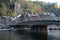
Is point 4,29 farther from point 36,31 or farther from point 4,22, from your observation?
point 36,31

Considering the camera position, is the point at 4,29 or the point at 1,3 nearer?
the point at 4,29

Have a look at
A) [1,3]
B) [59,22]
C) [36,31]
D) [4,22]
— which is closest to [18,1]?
[1,3]

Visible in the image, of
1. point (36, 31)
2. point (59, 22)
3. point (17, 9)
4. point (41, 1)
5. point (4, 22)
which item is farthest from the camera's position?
point (41, 1)

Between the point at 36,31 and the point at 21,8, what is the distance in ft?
83.8

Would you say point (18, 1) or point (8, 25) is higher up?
point (18, 1)

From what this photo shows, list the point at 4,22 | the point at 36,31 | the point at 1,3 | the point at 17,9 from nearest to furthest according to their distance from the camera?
1. the point at 36,31
2. the point at 4,22
3. the point at 1,3
4. the point at 17,9

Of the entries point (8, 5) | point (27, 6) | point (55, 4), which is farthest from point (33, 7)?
point (55, 4)

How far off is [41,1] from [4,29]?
42.7 m

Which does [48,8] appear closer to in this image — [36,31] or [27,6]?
[27,6]

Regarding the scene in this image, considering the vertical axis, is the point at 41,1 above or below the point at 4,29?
above

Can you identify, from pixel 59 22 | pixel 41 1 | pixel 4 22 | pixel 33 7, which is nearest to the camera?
pixel 59 22

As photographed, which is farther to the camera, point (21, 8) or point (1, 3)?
point (21, 8)

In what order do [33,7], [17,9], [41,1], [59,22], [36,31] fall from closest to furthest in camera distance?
[59,22], [36,31], [17,9], [33,7], [41,1]

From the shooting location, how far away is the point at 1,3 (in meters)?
83.6
